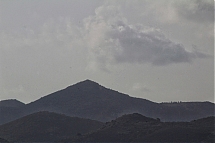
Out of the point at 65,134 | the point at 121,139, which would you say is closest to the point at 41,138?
the point at 65,134

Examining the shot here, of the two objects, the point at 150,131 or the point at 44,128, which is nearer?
the point at 150,131

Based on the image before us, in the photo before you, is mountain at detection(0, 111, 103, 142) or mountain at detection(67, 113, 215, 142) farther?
mountain at detection(0, 111, 103, 142)

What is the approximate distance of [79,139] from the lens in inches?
5910

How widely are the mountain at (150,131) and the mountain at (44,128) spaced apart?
70.7 feet

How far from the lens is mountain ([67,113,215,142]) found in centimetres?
13227

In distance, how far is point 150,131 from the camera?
145250 millimetres

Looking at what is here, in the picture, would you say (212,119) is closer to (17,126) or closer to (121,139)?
(121,139)

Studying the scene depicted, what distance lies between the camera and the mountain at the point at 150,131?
132 metres

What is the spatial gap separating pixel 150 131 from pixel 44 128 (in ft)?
178

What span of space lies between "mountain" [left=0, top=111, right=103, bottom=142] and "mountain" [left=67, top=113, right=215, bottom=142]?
21.5m

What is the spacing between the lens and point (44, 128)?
609 feet

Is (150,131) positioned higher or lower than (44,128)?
lower

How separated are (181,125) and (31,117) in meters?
73.8

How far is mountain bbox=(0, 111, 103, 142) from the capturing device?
17412 cm
